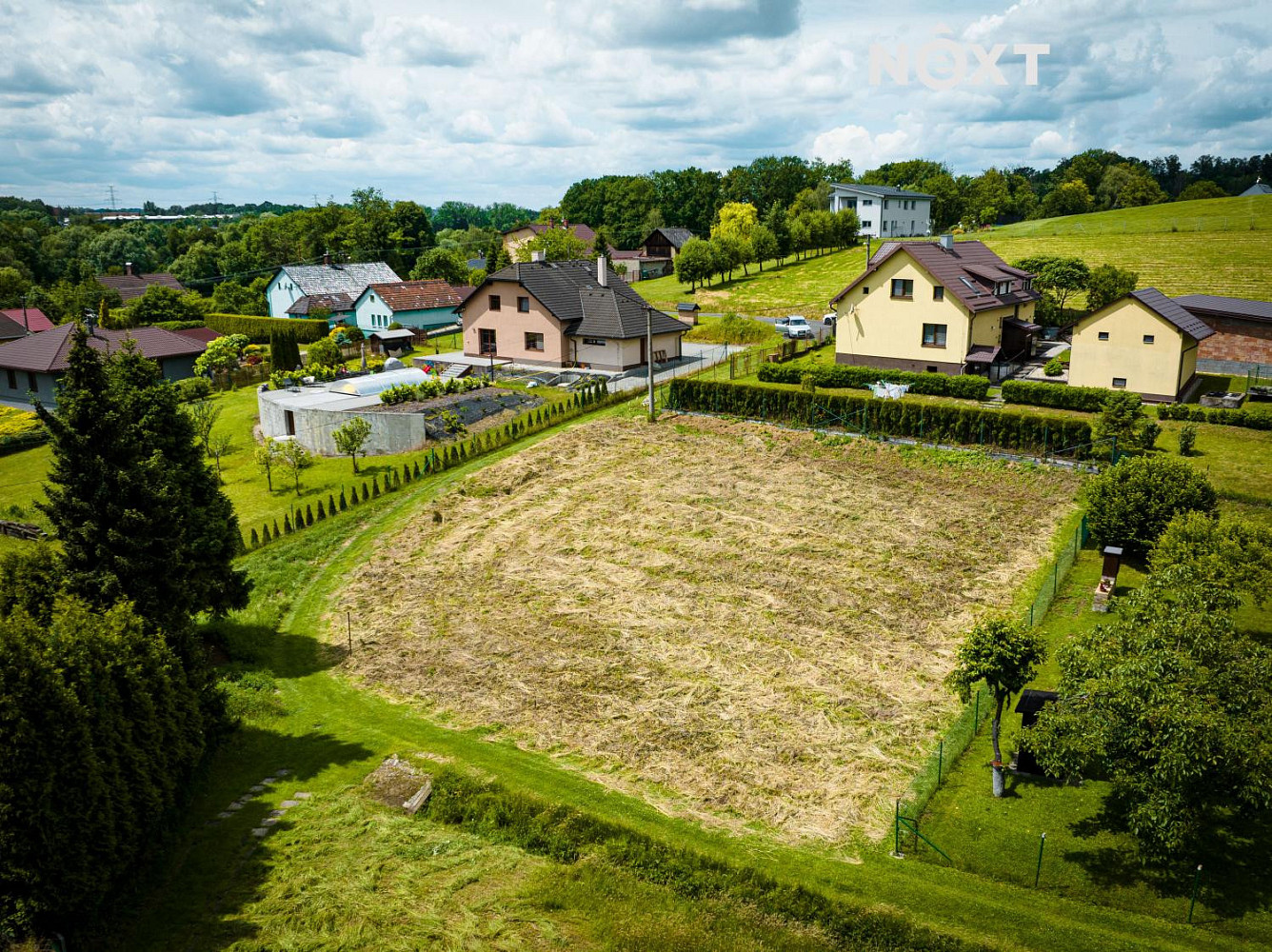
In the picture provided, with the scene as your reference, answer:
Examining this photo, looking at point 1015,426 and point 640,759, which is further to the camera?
point 1015,426

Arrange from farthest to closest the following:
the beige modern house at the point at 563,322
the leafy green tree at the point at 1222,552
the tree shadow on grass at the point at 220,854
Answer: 1. the beige modern house at the point at 563,322
2. the leafy green tree at the point at 1222,552
3. the tree shadow on grass at the point at 220,854

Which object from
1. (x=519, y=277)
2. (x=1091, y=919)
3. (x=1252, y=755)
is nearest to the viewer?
(x=1252, y=755)

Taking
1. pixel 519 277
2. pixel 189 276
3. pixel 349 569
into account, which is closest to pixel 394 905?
pixel 349 569

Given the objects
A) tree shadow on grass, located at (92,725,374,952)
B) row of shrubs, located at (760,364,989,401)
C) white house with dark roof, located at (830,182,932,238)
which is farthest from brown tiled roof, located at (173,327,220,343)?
white house with dark roof, located at (830,182,932,238)

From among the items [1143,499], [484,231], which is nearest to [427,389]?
[1143,499]

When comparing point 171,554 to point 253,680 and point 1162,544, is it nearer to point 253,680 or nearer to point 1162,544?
point 253,680

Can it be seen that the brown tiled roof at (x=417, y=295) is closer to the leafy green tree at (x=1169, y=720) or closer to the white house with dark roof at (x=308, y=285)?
the white house with dark roof at (x=308, y=285)

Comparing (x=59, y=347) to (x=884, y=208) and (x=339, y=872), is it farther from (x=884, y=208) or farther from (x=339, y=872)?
(x=884, y=208)

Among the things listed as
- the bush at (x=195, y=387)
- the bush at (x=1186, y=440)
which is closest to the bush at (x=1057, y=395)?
the bush at (x=1186, y=440)
